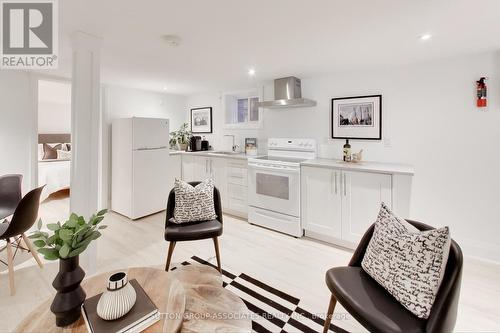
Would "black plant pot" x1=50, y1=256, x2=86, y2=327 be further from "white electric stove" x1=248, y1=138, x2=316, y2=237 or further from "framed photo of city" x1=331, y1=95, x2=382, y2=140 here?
"framed photo of city" x1=331, y1=95, x2=382, y2=140

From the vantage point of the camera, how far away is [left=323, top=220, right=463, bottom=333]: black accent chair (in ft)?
3.60

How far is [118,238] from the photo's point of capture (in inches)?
121

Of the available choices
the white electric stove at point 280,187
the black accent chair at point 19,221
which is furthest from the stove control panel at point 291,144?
the black accent chair at point 19,221

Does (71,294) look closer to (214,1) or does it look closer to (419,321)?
(419,321)

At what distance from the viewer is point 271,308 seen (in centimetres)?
183

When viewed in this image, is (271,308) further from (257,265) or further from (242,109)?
(242,109)

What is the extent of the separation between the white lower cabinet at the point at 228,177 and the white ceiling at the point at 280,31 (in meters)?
1.49

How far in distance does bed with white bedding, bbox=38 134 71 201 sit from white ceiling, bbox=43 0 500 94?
2553 mm

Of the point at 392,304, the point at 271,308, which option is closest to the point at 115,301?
the point at 271,308

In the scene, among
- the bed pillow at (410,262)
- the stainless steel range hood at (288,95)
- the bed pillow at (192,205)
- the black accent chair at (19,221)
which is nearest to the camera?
the bed pillow at (410,262)

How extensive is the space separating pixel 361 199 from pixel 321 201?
0.47 metres

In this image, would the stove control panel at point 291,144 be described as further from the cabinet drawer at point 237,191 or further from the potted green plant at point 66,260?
the potted green plant at point 66,260

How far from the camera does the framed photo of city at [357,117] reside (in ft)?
10.1

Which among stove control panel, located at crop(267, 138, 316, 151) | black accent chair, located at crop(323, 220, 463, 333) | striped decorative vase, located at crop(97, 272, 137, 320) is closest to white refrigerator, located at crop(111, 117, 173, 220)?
stove control panel, located at crop(267, 138, 316, 151)
